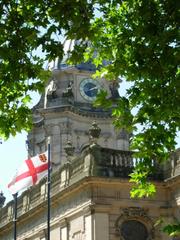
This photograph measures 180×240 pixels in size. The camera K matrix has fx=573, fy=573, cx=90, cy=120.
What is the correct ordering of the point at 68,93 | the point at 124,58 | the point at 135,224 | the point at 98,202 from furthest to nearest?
the point at 68,93, the point at 135,224, the point at 98,202, the point at 124,58

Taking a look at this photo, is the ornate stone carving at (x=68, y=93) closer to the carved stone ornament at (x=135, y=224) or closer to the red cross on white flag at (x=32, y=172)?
the red cross on white flag at (x=32, y=172)

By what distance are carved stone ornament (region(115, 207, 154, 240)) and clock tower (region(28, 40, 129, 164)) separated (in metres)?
21.5

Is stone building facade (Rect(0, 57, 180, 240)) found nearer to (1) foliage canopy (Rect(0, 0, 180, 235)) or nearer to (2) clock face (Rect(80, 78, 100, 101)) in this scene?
(1) foliage canopy (Rect(0, 0, 180, 235))

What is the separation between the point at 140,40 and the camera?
12.3 m

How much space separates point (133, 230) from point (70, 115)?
78.0 feet

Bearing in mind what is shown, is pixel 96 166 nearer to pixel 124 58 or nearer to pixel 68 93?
pixel 124 58

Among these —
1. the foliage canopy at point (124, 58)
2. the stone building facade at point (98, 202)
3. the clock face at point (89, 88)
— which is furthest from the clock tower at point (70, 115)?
the foliage canopy at point (124, 58)

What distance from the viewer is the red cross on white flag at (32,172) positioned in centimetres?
2761

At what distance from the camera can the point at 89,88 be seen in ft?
162

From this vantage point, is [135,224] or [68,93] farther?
[68,93]

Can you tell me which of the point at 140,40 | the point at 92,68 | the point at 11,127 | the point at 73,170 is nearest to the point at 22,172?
the point at 73,170

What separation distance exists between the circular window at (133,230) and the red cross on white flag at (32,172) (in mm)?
5324

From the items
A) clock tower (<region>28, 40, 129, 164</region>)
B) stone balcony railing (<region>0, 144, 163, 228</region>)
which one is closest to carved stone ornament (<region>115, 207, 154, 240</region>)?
stone balcony railing (<region>0, 144, 163, 228</region>)

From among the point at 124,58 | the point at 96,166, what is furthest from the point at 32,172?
the point at 124,58
